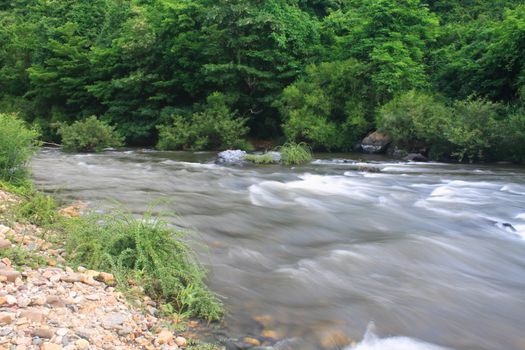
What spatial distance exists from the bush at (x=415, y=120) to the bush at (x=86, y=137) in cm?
1256

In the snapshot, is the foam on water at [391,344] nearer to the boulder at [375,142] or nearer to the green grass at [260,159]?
the green grass at [260,159]

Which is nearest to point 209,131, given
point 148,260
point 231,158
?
point 231,158

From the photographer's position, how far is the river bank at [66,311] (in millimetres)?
3307

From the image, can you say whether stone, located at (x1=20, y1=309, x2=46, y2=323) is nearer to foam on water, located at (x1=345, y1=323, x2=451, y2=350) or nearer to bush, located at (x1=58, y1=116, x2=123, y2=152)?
foam on water, located at (x1=345, y1=323, x2=451, y2=350)

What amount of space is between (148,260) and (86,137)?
59.5ft

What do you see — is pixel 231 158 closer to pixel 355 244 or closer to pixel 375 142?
pixel 375 142

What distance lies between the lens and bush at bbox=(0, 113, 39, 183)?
8031 millimetres

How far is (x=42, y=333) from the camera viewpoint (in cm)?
327

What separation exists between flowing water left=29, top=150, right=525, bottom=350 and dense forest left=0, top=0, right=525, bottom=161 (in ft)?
13.9

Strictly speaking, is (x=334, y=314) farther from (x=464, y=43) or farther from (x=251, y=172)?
(x=464, y=43)

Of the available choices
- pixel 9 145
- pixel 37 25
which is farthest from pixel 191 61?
pixel 9 145

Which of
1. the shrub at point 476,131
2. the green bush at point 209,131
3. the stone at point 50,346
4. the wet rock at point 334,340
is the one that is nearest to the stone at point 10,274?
the stone at point 50,346

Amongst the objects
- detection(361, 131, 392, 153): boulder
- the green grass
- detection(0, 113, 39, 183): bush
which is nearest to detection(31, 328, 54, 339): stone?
detection(0, 113, 39, 183): bush

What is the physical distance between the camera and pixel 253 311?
15.5 ft
